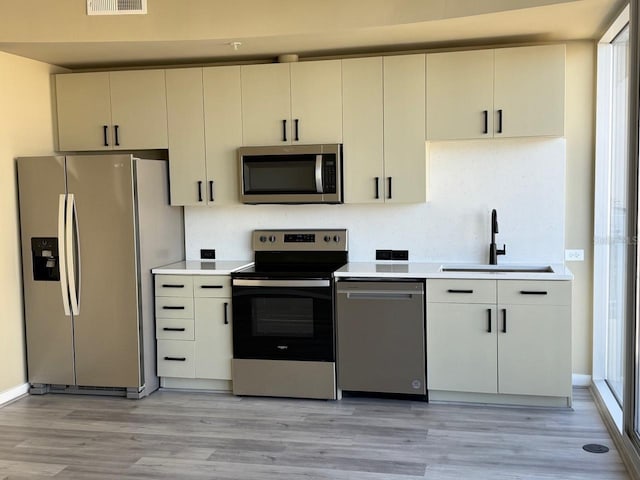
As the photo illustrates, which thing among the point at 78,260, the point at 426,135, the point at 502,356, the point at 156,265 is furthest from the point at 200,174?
the point at 502,356

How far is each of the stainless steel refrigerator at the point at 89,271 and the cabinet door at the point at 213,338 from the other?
37cm

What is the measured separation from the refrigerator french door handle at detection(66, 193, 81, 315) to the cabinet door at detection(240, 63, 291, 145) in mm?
1350

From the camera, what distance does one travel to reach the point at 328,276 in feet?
15.0

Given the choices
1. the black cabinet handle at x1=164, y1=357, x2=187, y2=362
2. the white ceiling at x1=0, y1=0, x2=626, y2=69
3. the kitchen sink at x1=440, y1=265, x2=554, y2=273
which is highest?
the white ceiling at x1=0, y1=0, x2=626, y2=69

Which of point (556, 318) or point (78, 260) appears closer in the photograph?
point (556, 318)

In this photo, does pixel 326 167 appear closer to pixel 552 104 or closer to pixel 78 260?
pixel 552 104

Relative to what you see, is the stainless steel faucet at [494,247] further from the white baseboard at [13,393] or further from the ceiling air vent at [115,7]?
the white baseboard at [13,393]

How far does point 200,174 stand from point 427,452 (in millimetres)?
2607

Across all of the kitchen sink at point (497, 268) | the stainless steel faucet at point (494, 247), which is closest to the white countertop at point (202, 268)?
the kitchen sink at point (497, 268)

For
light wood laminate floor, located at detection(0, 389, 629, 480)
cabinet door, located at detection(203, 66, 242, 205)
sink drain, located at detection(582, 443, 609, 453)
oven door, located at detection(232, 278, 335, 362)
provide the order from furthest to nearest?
cabinet door, located at detection(203, 66, 242, 205), oven door, located at detection(232, 278, 335, 362), sink drain, located at detection(582, 443, 609, 453), light wood laminate floor, located at detection(0, 389, 629, 480)

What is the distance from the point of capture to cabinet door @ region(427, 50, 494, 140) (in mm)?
4551

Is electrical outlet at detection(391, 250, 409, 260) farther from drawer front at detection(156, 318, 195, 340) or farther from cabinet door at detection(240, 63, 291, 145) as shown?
drawer front at detection(156, 318, 195, 340)

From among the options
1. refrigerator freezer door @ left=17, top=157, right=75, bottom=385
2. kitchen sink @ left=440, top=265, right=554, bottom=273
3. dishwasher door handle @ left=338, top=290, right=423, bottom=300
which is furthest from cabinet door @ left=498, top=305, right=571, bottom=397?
refrigerator freezer door @ left=17, top=157, right=75, bottom=385

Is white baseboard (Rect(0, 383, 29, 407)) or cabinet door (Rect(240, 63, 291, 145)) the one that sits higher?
cabinet door (Rect(240, 63, 291, 145))
